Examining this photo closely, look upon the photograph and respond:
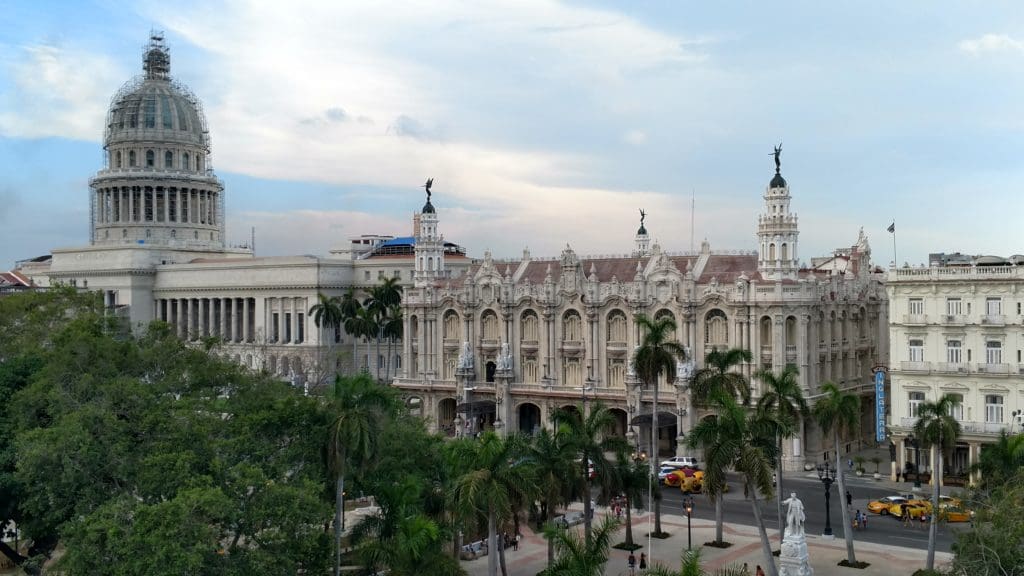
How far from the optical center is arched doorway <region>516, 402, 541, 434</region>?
99.8 meters

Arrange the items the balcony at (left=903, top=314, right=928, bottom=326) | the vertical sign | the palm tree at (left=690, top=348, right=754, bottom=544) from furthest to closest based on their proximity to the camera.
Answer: the vertical sign → the balcony at (left=903, top=314, right=928, bottom=326) → the palm tree at (left=690, top=348, right=754, bottom=544)

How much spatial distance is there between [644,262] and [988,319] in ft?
101

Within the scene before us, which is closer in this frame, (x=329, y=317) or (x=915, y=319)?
(x=915, y=319)

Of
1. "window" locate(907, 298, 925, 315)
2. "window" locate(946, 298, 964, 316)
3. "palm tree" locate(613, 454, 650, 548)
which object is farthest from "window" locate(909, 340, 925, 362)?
"palm tree" locate(613, 454, 650, 548)

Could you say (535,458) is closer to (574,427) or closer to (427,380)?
(574,427)

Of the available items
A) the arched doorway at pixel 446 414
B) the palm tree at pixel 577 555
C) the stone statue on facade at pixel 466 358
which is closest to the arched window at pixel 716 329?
the stone statue on facade at pixel 466 358

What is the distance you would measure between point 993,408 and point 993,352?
3811mm

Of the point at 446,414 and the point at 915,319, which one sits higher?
the point at 915,319

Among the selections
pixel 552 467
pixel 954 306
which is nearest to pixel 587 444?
pixel 552 467

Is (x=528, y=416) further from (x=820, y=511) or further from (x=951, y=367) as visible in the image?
(x=951, y=367)

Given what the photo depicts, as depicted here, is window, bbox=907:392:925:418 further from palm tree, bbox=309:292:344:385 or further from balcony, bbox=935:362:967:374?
palm tree, bbox=309:292:344:385

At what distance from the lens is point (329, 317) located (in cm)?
11738

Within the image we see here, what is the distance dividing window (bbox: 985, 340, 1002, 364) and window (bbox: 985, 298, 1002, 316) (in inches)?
78.2

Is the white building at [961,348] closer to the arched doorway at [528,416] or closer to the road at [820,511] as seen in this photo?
the road at [820,511]
